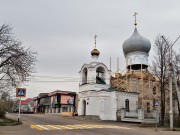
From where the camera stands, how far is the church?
118ft

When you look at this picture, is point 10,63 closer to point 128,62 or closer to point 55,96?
point 128,62

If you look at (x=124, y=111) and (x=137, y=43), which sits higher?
(x=137, y=43)

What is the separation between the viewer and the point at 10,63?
20672 mm

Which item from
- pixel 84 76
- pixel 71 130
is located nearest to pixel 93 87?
pixel 84 76

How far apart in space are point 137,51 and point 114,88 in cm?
1312

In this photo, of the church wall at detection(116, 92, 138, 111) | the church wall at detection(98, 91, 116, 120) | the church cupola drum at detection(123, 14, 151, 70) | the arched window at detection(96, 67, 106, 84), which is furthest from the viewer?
the church cupola drum at detection(123, 14, 151, 70)

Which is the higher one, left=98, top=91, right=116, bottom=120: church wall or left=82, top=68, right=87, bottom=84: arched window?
left=82, top=68, right=87, bottom=84: arched window

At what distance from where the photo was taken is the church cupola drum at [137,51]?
50.3 m

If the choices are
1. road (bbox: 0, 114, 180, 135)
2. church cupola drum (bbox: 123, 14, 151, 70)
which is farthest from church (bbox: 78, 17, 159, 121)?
road (bbox: 0, 114, 180, 135)

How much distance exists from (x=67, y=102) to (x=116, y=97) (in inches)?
1378

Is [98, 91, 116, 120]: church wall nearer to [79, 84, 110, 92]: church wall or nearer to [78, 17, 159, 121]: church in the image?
[78, 17, 159, 121]: church

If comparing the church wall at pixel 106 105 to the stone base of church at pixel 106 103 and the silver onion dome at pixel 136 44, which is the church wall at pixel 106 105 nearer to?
the stone base of church at pixel 106 103

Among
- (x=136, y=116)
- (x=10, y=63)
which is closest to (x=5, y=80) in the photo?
(x=10, y=63)

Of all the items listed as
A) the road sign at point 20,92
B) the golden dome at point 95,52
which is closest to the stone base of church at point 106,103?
the golden dome at point 95,52
